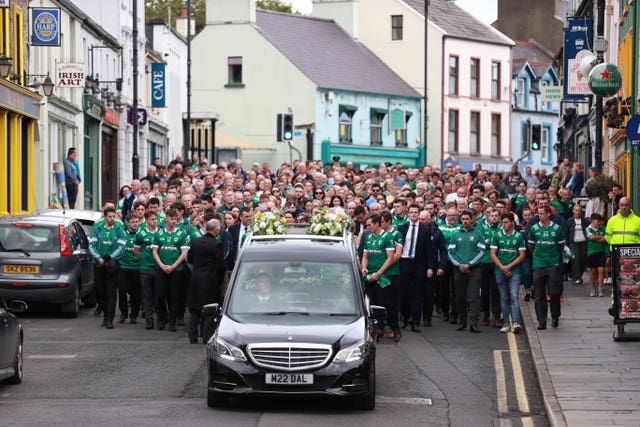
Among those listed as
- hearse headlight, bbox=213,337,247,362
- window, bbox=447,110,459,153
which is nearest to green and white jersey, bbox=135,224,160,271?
hearse headlight, bbox=213,337,247,362

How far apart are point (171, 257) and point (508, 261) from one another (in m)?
5.06

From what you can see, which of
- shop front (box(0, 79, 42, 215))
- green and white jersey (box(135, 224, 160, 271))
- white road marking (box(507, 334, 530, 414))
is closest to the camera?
white road marking (box(507, 334, 530, 414))

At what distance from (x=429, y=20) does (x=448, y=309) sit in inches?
1906

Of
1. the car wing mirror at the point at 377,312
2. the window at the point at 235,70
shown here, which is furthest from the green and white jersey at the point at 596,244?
the window at the point at 235,70

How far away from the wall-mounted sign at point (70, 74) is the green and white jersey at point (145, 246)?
1689 centimetres

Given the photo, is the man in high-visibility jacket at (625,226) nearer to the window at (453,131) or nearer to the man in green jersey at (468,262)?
the man in green jersey at (468,262)

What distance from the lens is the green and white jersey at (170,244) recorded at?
21.3 m

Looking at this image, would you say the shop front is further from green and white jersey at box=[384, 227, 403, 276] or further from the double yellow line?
the double yellow line

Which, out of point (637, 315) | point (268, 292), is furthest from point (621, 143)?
point (268, 292)

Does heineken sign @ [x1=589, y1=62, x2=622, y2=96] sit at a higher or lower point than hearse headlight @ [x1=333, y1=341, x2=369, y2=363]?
higher

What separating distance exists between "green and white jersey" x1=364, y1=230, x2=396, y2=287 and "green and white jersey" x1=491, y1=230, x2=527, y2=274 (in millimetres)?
1952

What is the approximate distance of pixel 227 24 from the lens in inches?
2509

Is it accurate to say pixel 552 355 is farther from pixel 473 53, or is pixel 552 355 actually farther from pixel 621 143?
pixel 473 53

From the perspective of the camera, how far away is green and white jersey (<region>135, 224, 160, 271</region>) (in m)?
21.6
